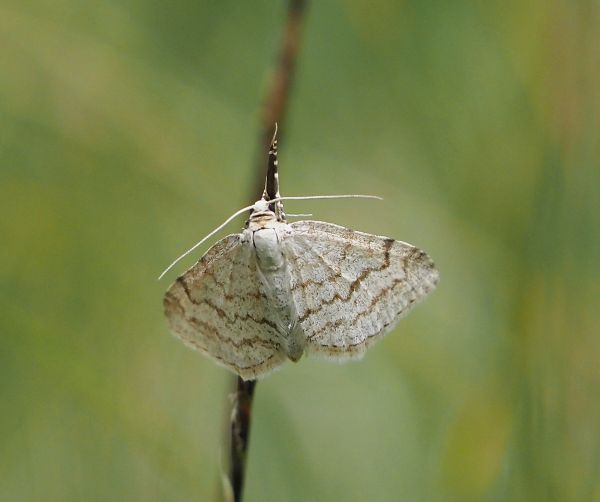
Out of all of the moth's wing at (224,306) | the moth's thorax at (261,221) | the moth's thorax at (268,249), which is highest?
the moth's thorax at (261,221)

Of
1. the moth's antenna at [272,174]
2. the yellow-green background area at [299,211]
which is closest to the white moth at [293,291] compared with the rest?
the moth's antenna at [272,174]

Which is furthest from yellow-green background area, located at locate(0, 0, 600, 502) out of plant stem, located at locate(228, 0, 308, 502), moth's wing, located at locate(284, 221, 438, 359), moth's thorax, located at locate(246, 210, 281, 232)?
moth's thorax, located at locate(246, 210, 281, 232)

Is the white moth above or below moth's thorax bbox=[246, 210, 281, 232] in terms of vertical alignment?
below

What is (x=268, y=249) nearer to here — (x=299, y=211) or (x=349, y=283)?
(x=349, y=283)

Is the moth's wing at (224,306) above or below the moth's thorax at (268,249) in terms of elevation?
below

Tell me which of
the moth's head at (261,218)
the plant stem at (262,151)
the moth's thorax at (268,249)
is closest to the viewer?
the plant stem at (262,151)

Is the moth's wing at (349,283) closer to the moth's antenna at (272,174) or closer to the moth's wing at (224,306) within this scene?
the moth's wing at (224,306)

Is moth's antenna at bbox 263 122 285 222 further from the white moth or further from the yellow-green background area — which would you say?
the yellow-green background area
